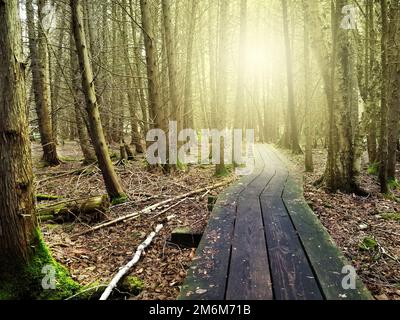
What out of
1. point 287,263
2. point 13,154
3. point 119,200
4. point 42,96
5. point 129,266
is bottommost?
point 129,266

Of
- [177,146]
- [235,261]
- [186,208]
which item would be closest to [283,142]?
[177,146]

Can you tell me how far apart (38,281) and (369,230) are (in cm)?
513

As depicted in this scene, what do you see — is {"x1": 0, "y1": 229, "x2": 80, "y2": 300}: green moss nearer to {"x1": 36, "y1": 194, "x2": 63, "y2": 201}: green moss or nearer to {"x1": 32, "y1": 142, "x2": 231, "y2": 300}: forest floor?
{"x1": 32, "y1": 142, "x2": 231, "y2": 300}: forest floor

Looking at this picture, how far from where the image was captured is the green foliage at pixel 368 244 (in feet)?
14.4

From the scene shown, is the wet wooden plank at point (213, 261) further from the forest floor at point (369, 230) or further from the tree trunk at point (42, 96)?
the tree trunk at point (42, 96)

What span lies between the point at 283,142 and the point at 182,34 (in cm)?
984

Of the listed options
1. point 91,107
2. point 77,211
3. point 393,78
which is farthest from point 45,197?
point 393,78

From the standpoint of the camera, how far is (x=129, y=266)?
12.7 ft

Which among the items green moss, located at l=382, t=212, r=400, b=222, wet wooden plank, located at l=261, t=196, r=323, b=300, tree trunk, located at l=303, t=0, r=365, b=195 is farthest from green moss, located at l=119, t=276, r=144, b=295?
tree trunk, located at l=303, t=0, r=365, b=195

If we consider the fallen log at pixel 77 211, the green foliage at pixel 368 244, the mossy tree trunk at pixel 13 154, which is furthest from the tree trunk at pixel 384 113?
the mossy tree trunk at pixel 13 154

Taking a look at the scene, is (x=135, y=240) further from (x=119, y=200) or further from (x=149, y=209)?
(x=119, y=200)

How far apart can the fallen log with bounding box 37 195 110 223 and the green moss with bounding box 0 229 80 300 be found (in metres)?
2.25

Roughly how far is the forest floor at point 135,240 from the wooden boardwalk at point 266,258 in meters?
0.60
